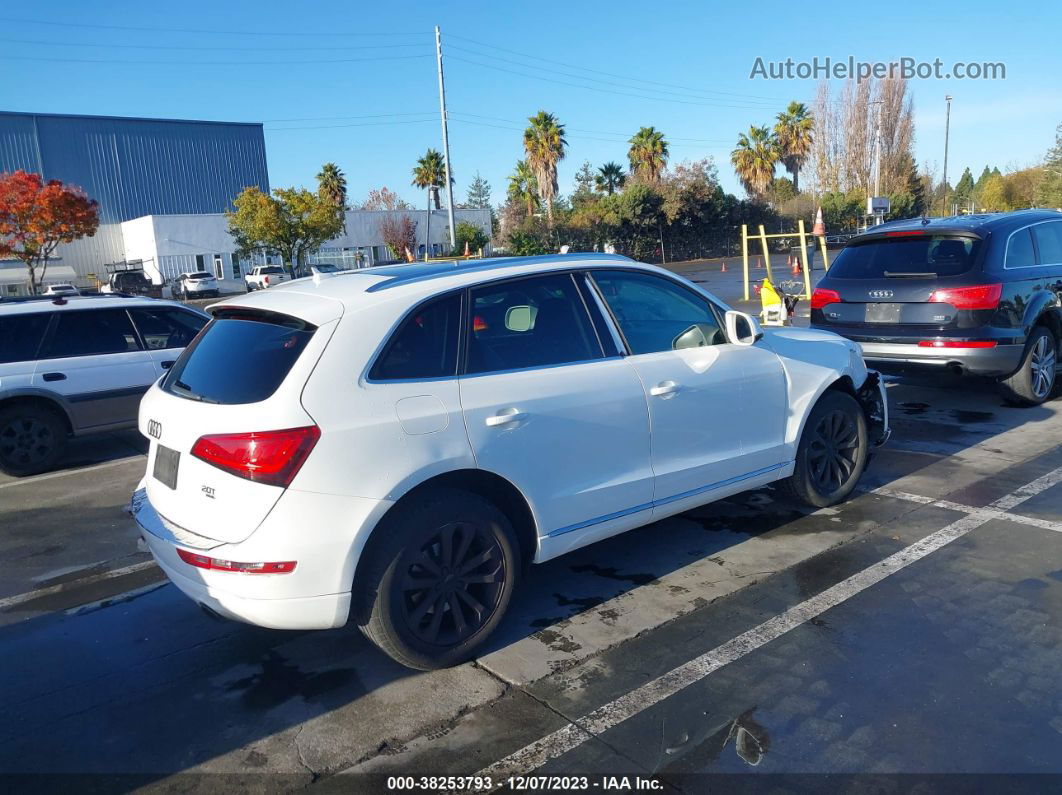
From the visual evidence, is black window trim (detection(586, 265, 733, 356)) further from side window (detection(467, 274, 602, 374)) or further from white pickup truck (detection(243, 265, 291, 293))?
white pickup truck (detection(243, 265, 291, 293))

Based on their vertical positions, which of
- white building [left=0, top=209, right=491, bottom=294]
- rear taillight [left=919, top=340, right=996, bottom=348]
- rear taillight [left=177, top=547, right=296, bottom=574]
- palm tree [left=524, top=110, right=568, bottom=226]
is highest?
palm tree [left=524, top=110, right=568, bottom=226]

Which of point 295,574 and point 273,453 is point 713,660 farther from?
point 273,453

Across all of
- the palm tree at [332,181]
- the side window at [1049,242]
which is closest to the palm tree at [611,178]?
the palm tree at [332,181]

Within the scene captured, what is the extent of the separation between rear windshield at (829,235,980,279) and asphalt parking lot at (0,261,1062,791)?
9.23 feet

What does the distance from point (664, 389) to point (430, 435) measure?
4.63 feet

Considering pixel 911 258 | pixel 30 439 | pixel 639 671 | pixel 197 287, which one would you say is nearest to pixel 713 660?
pixel 639 671

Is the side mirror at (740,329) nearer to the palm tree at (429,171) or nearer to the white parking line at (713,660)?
the white parking line at (713,660)

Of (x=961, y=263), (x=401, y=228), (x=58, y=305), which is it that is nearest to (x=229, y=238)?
(x=401, y=228)

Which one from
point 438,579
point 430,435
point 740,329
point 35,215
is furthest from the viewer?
point 35,215

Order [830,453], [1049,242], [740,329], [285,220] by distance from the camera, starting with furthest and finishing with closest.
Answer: [285,220]
[1049,242]
[830,453]
[740,329]

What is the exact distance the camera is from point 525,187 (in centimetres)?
6131

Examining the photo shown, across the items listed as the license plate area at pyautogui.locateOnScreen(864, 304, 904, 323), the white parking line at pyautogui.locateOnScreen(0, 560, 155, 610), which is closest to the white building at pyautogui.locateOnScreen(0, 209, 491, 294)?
the license plate area at pyautogui.locateOnScreen(864, 304, 904, 323)

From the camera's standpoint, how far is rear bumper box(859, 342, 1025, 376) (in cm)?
737

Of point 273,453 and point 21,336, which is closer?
point 273,453
